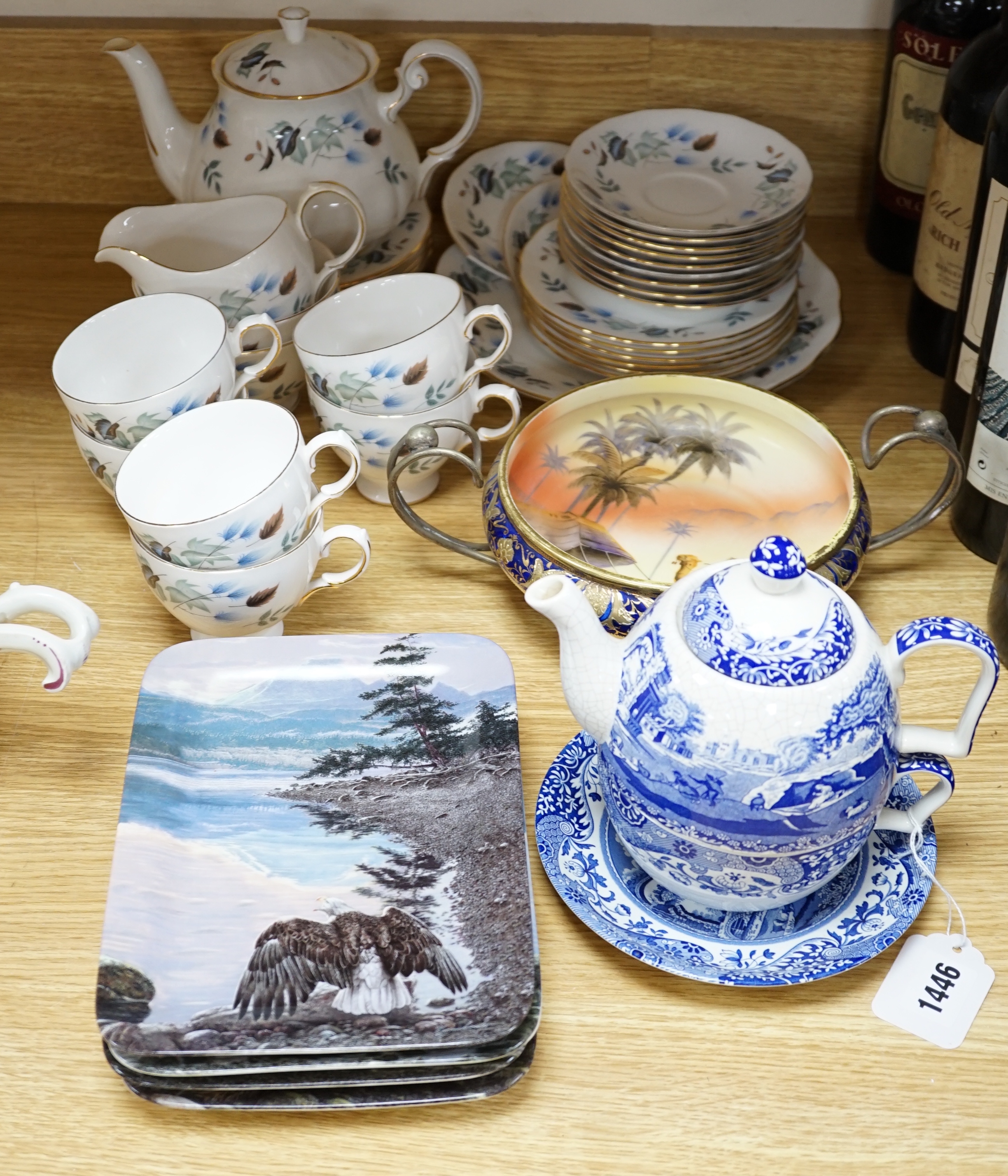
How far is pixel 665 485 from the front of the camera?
0.85 metres

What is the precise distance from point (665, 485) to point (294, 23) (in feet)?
1.46

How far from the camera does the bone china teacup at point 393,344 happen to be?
2.69 feet

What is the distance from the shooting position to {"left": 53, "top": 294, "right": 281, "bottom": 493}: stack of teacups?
2.62 ft

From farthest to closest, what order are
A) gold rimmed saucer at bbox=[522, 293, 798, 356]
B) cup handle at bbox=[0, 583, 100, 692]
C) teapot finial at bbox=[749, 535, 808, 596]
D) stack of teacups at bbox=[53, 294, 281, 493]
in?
gold rimmed saucer at bbox=[522, 293, 798, 356], stack of teacups at bbox=[53, 294, 281, 493], cup handle at bbox=[0, 583, 100, 692], teapot finial at bbox=[749, 535, 808, 596]

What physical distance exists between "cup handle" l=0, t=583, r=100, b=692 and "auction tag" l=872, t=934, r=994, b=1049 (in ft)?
1.49

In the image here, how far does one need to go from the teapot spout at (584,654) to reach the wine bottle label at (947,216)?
1.51ft

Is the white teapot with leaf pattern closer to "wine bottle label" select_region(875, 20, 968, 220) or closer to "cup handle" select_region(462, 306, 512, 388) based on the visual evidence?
"cup handle" select_region(462, 306, 512, 388)

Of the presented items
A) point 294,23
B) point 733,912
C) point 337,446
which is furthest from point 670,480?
point 294,23

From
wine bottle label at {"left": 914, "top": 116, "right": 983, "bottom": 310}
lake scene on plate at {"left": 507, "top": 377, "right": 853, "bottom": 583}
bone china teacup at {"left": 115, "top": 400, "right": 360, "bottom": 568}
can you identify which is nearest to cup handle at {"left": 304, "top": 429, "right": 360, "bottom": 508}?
bone china teacup at {"left": 115, "top": 400, "right": 360, "bottom": 568}

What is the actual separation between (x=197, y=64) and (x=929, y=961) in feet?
2.96

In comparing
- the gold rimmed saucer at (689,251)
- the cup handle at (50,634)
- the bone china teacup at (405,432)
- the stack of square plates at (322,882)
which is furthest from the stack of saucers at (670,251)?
the cup handle at (50,634)

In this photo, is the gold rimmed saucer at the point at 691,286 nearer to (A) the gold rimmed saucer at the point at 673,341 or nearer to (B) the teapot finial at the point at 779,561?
(A) the gold rimmed saucer at the point at 673,341

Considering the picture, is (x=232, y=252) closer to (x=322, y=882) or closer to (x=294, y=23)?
(x=294, y=23)

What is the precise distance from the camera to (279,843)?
0.65 meters
